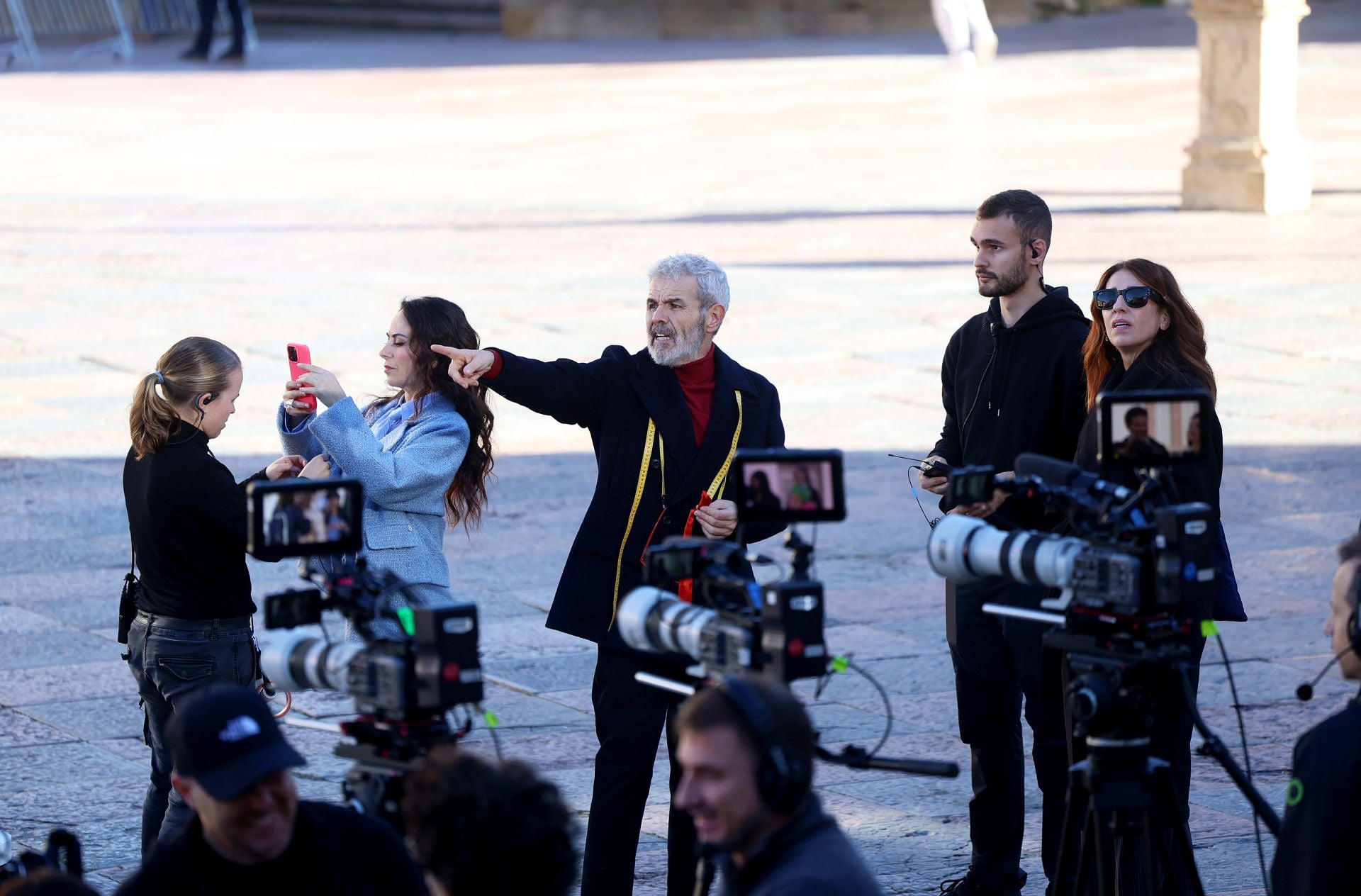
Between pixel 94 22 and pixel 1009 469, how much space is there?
32.2 metres

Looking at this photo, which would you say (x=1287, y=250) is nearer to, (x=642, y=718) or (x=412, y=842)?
(x=642, y=718)

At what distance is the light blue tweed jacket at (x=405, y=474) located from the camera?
19.0 ft

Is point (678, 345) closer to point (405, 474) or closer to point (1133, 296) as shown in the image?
point (405, 474)

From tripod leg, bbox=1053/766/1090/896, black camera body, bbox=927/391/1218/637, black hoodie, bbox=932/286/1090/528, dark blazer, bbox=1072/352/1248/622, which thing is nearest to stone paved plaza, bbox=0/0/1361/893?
dark blazer, bbox=1072/352/1248/622

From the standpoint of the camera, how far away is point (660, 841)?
6527 millimetres

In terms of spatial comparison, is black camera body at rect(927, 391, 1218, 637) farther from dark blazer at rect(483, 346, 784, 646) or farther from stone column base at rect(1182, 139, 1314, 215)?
stone column base at rect(1182, 139, 1314, 215)

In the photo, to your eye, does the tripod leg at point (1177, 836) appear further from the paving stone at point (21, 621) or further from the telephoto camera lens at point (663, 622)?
the paving stone at point (21, 621)

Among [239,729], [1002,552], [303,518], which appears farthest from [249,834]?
[1002,552]

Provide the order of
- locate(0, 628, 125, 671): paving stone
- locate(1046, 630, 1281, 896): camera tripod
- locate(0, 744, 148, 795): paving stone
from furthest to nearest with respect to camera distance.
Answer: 1. locate(0, 628, 125, 671): paving stone
2. locate(0, 744, 148, 795): paving stone
3. locate(1046, 630, 1281, 896): camera tripod

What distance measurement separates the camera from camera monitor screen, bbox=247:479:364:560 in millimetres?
4348

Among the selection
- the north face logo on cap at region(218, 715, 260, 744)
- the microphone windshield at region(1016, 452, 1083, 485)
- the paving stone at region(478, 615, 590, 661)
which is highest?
the microphone windshield at region(1016, 452, 1083, 485)

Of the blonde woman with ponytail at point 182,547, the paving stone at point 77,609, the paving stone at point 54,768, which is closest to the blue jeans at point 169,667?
the blonde woman with ponytail at point 182,547

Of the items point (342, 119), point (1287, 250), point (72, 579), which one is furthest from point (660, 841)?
point (342, 119)

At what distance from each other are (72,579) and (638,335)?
6.14 m
